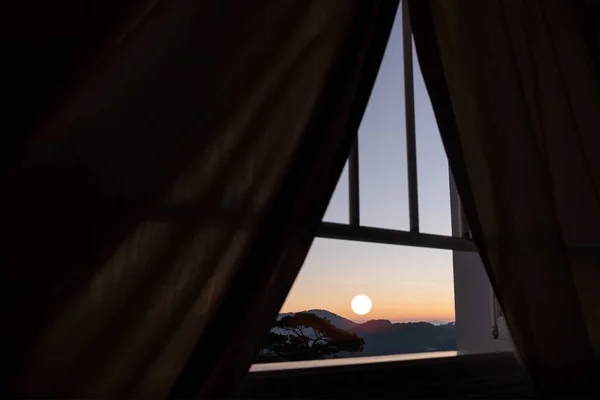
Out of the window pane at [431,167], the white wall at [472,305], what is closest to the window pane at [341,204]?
the window pane at [431,167]

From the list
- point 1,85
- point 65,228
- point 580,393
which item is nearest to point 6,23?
point 1,85

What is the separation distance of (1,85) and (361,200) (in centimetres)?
102

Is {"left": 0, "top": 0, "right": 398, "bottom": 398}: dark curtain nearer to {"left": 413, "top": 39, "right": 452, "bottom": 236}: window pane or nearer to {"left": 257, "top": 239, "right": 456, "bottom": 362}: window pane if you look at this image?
{"left": 257, "top": 239, "right": 456, "bottom": 362}: window pane

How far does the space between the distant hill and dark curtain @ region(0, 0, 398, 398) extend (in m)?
0.57

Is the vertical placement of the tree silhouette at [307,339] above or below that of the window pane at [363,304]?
below

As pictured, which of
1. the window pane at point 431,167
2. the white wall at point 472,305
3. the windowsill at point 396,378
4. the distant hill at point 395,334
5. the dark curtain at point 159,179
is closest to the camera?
the dark curtain at point 159,179

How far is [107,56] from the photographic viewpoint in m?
0.87

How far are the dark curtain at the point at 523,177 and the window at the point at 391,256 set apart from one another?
292 mm

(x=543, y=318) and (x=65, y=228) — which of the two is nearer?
(x=65, y=228)

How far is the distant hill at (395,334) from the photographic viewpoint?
5.34 ft

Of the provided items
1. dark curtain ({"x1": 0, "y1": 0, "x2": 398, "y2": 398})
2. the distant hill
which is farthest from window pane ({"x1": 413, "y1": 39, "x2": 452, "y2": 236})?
dark curtain ({"x1": 0, "y1": 0, "x2": 398, "y2": 398})

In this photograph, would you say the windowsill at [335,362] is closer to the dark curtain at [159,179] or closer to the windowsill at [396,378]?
the windowsill at [396,378]

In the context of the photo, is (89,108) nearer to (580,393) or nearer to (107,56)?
(107,56)

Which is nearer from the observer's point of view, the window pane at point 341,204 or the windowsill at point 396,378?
the windowsill at point 396,378
